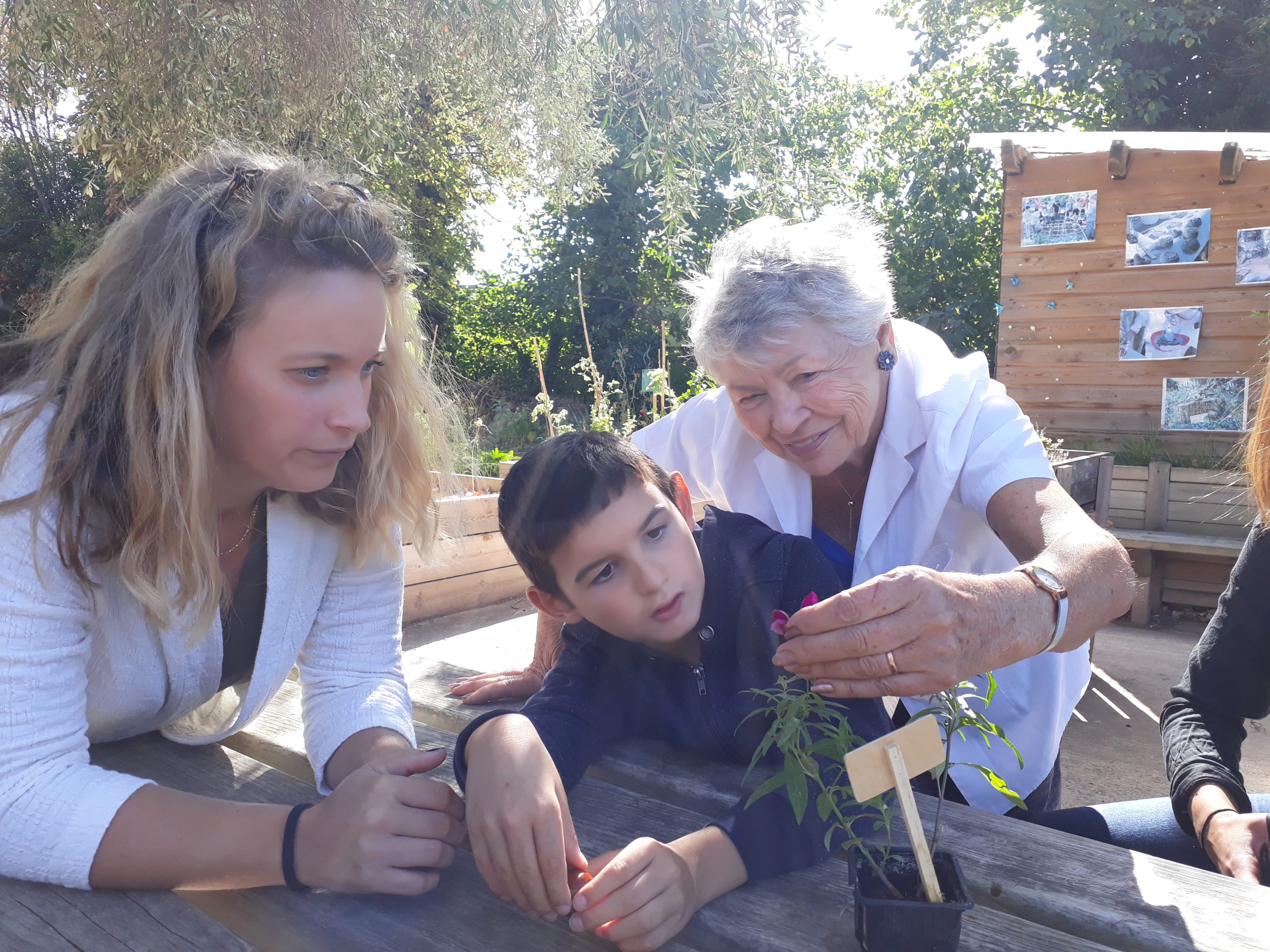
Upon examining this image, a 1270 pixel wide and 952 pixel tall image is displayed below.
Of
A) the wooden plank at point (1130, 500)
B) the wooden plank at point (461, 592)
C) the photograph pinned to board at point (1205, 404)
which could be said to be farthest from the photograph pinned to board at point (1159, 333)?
the wooden plank at point (461, 592)

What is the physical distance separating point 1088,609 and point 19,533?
1.44 metres

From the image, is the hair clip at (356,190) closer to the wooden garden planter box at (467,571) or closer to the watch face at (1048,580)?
the watch face at (1048,580)

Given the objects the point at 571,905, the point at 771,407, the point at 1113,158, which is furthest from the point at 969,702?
the point at 1113,158

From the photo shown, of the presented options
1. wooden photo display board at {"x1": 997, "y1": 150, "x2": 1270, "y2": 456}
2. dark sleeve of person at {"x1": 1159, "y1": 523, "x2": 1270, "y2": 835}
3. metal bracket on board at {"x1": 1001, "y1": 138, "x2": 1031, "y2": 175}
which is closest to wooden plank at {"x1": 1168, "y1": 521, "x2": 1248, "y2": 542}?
wooden photo display board at {"x1": 997, "y1": 150, "x2": 1270, "y2": 456}

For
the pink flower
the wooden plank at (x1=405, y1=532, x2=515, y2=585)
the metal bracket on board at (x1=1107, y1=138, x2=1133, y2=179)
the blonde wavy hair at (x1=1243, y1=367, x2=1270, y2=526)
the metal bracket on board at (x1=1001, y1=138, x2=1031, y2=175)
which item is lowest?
the wooden plank at (x1=405, y1=532, x2=515, y2=585)

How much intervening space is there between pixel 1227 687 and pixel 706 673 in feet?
3.52

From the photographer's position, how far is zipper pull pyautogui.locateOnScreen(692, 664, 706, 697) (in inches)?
56.9

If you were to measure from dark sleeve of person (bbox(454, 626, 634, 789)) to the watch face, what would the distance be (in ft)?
2.17

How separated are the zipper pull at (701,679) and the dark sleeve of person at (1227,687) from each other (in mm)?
928

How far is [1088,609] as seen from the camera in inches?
53.4

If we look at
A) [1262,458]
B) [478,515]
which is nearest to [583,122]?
[478,515]

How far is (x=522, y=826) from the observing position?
1035 mm

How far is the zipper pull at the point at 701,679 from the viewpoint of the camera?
56.9 inches

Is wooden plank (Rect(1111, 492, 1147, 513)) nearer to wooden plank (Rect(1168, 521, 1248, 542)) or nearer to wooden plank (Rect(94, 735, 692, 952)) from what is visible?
wooden plank (Rect(1168, 521, 1248, 542))
